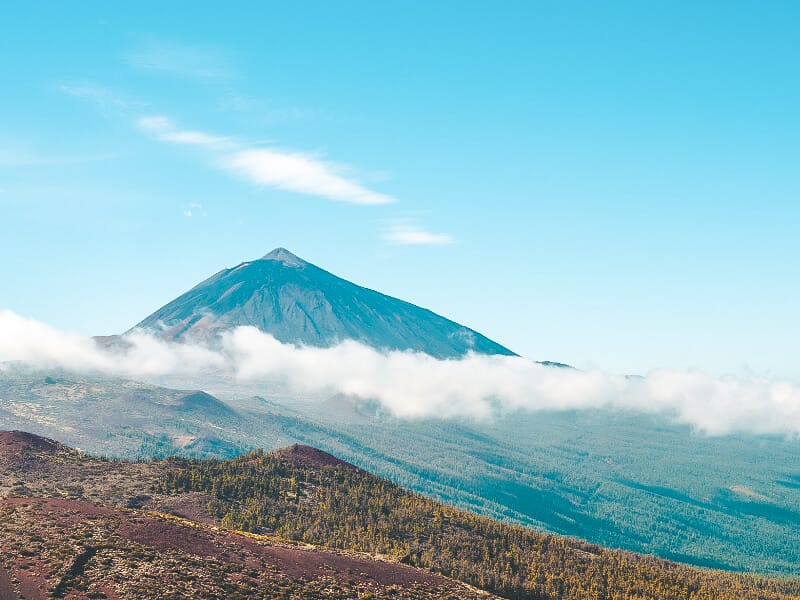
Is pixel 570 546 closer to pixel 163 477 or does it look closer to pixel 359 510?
pixel 359 510

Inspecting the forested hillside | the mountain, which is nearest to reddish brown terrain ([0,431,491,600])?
the mountain

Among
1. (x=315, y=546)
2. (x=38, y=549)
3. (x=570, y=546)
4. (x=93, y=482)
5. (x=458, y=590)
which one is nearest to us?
(x=38, y=549)

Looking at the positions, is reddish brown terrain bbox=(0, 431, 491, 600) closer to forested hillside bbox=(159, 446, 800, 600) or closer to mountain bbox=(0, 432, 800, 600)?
mountain bbox=(0, 432, 800, 600)

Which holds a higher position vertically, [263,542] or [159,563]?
[159,563]

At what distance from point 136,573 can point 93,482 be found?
7489cm

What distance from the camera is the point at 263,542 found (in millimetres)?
118750

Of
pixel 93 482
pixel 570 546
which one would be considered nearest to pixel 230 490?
pixel 93 482

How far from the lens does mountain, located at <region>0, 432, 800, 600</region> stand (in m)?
87.9

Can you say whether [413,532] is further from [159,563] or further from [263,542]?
[159,563]

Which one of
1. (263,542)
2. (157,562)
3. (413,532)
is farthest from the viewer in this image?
(413,532)

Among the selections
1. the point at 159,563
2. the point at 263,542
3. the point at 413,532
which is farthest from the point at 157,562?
the point at 413,532

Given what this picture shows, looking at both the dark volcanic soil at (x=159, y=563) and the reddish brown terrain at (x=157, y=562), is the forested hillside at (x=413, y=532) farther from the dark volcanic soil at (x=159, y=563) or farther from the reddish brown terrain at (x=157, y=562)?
the dark volcanic soil at (x=159, y=563)

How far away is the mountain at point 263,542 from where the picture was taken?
87.9 meters

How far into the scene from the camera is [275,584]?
9669 cm
